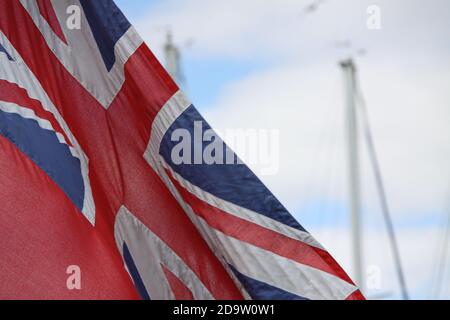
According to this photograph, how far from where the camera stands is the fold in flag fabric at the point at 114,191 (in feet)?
23.6

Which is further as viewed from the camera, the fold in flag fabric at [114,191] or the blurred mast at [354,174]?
the blurred mast at [354,174]

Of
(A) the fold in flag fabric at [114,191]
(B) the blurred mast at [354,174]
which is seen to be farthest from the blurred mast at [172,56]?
(A) the fold in flag fabric at [114,191]

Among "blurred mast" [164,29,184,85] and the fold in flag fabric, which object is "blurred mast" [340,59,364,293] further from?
the fold in flag fabric

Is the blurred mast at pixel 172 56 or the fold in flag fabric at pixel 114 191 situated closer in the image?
the fold in flag fabric at pixel 114 191

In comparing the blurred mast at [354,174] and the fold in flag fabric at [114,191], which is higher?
the blurred mast at [354,174]

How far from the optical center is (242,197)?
7531 mm

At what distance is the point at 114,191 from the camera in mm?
7793

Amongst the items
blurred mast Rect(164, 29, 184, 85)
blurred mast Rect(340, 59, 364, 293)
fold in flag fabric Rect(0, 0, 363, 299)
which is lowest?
fold in flag fabric Rect(0, 0, 363, 299)

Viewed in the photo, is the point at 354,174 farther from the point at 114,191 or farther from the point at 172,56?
the point at 114,191

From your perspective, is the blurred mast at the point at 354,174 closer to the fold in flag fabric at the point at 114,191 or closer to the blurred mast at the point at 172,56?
the blurred mast at the point at 172,56

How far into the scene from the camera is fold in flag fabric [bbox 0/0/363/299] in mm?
7188

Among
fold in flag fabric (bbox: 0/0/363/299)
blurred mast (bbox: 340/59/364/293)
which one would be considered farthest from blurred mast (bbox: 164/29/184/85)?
fold in flag fabric (bbox: 0/0/363/299)

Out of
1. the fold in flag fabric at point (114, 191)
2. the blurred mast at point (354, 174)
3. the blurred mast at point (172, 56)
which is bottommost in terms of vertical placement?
the fold in flag fabric at point (114, 191)
